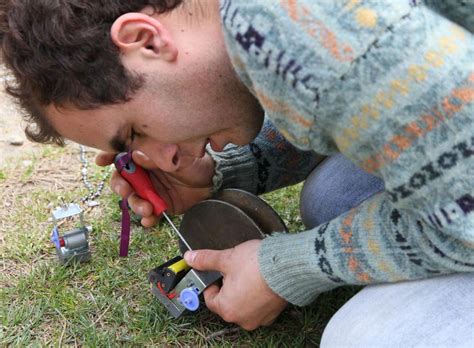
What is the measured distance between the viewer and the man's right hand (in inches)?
57.0

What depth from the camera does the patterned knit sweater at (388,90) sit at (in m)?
0.81

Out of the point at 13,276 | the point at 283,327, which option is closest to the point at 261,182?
the point at 283,327

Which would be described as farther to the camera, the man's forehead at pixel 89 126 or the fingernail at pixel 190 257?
the fingernail at pixel 190 257

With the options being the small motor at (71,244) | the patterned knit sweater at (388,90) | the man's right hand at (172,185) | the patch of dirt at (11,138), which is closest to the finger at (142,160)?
the man's right hand at (172,185)

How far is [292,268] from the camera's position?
3.68 ft

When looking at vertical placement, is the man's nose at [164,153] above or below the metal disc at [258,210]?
above

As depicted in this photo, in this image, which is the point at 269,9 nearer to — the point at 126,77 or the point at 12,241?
the point at 126,77

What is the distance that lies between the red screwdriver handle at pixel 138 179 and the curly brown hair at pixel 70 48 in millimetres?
369

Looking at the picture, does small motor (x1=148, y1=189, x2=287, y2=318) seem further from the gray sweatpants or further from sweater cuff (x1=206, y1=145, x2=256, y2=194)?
the gray sweatpants

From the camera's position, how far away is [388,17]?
0.80 metres

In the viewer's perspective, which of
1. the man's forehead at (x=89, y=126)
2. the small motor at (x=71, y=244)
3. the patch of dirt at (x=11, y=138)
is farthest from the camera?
the patch of dirt at (x=11, y=138)

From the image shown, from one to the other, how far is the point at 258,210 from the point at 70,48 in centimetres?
55

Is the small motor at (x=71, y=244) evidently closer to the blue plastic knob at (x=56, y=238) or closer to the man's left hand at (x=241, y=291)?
the blue plastic knob at (x=56, y=238)

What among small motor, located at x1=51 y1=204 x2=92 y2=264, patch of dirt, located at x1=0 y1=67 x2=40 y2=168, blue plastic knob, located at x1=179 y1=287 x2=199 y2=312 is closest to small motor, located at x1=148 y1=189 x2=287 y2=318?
blue plastic knob, located at x1=179 y1=287 x2=199 y2=312
